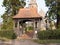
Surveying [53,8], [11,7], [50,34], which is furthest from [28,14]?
[11,7]

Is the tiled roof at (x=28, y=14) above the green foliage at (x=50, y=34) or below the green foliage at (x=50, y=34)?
above

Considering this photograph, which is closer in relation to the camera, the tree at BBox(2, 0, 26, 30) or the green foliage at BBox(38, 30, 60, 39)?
the green foliage at BBox(38, 30, 60, 39)

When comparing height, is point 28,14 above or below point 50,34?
above

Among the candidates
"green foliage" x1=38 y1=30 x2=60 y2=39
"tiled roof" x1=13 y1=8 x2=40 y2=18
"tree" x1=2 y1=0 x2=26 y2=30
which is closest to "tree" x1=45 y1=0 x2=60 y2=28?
"tiled roof" x1=13 y1=8 x2=40 y2=18

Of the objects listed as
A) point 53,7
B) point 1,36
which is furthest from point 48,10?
point 1,36

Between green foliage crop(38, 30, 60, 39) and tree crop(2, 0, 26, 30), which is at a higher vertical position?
tree crop(2, 0, 26, 30)

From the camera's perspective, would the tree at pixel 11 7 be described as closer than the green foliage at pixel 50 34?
No

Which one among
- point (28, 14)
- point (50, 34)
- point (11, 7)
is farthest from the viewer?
point (11, 7)

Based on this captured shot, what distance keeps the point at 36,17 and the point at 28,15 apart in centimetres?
213

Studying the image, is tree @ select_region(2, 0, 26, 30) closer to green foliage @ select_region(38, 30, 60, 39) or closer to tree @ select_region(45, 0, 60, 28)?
tree @ select_region(45, 0, 60, 28)

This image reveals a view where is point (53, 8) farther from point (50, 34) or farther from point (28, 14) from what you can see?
point (50, 34)

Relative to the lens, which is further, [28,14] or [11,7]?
[11,7]

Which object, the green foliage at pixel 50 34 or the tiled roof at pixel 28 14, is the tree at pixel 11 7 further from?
the green foliage at pixel 50 34

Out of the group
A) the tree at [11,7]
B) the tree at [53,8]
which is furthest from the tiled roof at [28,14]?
the tree at [11,7]
